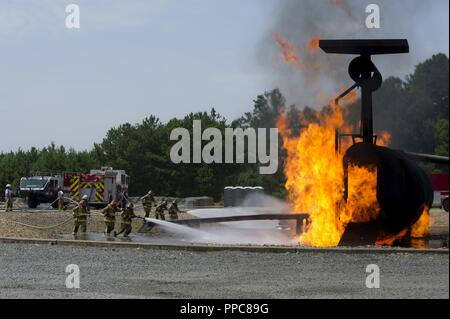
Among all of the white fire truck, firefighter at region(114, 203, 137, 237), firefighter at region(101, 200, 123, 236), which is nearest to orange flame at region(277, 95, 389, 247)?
firefighter at region(114, 203, 137, 237)

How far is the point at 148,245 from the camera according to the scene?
15961 millimetres

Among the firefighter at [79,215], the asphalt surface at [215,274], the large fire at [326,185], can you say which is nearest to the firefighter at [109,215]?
the firefighter at [79,215]

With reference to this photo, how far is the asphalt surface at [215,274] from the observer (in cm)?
1030

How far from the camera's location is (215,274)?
12383 mm

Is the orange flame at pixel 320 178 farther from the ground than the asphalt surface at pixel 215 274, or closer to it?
farther from the ground

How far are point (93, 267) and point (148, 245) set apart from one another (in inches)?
108

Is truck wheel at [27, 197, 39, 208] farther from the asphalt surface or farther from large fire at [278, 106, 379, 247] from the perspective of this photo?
the asphalt surface

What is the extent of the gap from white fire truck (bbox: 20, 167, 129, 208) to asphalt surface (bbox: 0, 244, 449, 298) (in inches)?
1008

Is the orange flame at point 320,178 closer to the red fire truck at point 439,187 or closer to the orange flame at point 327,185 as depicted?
the orange flame at point 327,185

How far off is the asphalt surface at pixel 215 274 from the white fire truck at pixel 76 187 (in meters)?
25.6

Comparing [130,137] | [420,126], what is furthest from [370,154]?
[130,137]

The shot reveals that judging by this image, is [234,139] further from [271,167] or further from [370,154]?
[370,154]

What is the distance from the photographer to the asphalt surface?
10.3 meters

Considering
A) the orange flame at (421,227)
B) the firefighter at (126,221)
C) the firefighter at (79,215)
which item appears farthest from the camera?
the firefighter at (79,215)
